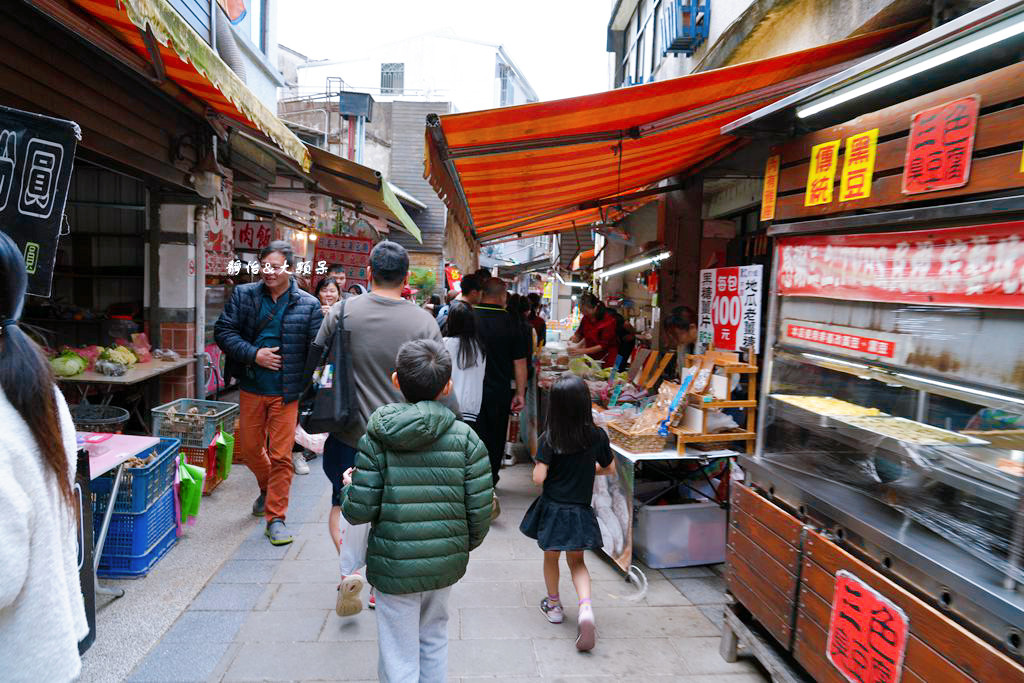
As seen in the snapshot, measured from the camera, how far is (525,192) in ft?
20.6

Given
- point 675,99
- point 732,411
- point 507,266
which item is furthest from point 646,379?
point 507,266

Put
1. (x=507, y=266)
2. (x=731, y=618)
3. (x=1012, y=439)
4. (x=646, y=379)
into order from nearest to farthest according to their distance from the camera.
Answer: (x=1012, y=439), (x=731, y=618), (x=646, y=379), (x=507, y=266)

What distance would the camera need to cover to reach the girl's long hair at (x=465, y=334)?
5.12 meters

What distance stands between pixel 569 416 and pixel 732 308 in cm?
189

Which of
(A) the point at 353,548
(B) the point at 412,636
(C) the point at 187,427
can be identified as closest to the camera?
(B) the point at 412,636

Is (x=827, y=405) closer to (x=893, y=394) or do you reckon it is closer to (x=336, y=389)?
(x=893, y=394)

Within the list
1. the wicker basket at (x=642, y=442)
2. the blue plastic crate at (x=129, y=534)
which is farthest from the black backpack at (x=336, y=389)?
the wicker basket at (x=642, y=442)

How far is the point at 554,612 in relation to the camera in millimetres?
3705

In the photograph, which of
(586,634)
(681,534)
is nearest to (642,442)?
(681,534)

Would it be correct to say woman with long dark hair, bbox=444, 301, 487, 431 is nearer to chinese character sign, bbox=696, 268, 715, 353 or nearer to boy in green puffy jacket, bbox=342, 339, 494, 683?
chinese character sign, bbox=696, 268, 715, 353

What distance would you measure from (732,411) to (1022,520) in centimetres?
265

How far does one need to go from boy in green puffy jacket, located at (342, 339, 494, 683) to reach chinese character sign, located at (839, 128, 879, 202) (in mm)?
2070

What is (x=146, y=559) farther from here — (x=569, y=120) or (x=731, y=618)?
(x=569, y=120)

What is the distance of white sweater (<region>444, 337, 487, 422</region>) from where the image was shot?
5.14m
